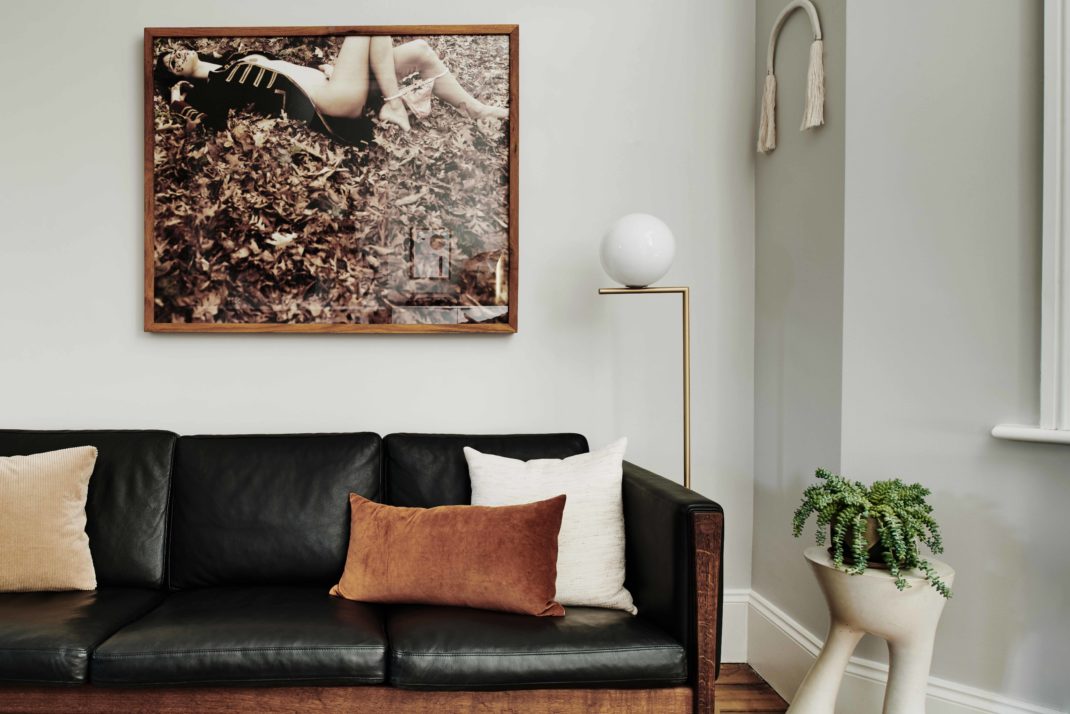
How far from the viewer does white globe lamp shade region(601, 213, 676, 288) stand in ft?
7.52

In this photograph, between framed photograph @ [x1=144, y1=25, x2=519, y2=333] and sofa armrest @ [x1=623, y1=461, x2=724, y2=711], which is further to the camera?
framed photograph @ [x1=144, y1=25, x2=519, y2=333]

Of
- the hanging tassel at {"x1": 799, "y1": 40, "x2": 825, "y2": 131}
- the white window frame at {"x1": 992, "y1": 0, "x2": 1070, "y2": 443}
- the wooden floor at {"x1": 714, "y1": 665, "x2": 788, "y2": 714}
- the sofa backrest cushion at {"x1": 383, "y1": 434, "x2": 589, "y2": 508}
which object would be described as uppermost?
the hanging tassel at {"x1": 799, "y1": 40, "x2": 825, "y2": 131}

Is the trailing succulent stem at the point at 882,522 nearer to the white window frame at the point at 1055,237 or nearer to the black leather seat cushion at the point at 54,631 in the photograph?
the white window frame at the point at 1055,237

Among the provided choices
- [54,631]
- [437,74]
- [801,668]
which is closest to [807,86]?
[437,74]

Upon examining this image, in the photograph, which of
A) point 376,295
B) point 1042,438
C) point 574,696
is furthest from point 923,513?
point 376,295

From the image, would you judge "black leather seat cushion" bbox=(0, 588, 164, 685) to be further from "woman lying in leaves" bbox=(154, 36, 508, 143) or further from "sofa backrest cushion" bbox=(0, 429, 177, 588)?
"woman lying in leaves" bbox=(154, 36, 508, 143)

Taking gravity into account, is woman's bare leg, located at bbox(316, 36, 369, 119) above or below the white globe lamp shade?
above

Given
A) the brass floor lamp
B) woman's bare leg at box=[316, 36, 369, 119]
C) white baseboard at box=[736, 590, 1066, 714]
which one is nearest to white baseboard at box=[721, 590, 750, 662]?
white baseboard at box=[736, 590, 1066, 714]

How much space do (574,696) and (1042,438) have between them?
1289mm

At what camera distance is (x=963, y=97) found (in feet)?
6.56

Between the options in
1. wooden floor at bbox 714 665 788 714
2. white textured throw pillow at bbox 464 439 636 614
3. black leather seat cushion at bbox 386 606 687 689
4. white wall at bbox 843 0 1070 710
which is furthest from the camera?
wooden floor at bbox 714 665 788 714

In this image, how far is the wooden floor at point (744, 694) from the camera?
2365 millimetres

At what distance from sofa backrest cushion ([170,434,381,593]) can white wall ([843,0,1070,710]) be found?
5.06 feet

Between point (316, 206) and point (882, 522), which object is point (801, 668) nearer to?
point (882, 522)
